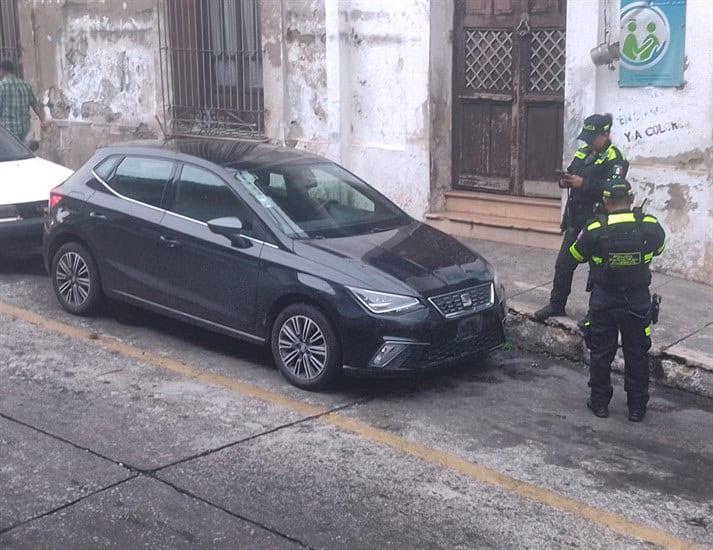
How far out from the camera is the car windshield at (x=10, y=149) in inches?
446

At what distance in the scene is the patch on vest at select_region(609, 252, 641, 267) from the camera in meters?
6.66

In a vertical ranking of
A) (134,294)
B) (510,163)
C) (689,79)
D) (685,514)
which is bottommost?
(685,514)

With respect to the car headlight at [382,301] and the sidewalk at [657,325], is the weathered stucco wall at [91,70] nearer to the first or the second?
the sidewalk at [657,325]

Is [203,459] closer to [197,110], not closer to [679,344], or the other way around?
[679,344]

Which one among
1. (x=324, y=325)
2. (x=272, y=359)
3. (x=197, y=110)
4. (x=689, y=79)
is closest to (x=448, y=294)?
(x=324, y=325)

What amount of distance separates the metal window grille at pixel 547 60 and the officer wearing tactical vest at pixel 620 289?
14.8 feet

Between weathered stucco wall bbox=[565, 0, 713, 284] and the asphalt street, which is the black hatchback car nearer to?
the asphalt street

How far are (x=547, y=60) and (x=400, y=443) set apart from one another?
5914 millimetres

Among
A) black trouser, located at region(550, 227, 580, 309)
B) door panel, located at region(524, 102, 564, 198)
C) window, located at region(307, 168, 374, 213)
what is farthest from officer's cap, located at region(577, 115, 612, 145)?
door panel, located at region(524, 102, 564, 198)

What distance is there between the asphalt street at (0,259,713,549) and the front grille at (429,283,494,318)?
1.92 ft

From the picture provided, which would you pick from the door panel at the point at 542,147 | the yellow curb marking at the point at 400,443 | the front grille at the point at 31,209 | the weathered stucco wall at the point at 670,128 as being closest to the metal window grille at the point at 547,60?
the door panel at the point at 542,147

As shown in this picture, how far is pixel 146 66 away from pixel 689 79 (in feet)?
25.6

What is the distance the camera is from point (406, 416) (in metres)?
6.91

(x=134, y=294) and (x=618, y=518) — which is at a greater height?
(x=134, y=294)
